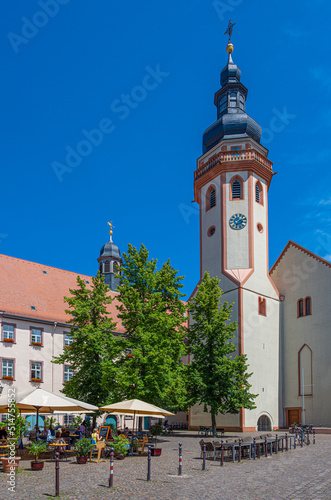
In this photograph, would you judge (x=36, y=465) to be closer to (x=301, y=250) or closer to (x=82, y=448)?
(x=82, y=448)

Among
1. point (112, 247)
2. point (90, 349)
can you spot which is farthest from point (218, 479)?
point (112, 247)

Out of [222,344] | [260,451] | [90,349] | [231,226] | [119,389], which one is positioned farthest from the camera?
[231,226]

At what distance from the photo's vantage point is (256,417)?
35281 mm

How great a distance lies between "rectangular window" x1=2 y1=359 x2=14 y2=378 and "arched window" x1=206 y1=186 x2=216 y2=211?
62.3ft

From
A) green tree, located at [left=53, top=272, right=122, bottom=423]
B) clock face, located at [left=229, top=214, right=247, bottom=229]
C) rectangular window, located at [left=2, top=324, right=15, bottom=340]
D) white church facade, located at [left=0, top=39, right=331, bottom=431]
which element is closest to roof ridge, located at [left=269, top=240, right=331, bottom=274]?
white church facade, located at [left=0, top=39, right=331, bottom=431]

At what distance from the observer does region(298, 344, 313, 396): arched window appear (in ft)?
124

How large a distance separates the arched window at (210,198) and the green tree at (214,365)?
31.4 ft

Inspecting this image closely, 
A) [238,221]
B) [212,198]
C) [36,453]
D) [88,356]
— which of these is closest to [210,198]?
[212,198]

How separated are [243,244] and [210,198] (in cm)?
521

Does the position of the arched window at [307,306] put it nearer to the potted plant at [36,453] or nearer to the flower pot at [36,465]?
the potted plant at [36,453]

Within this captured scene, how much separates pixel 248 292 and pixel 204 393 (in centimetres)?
924

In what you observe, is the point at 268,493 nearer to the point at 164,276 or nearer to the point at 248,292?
the point at 164,276

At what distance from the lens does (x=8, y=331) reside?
3616 cm

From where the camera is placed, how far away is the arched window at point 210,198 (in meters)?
41.1
